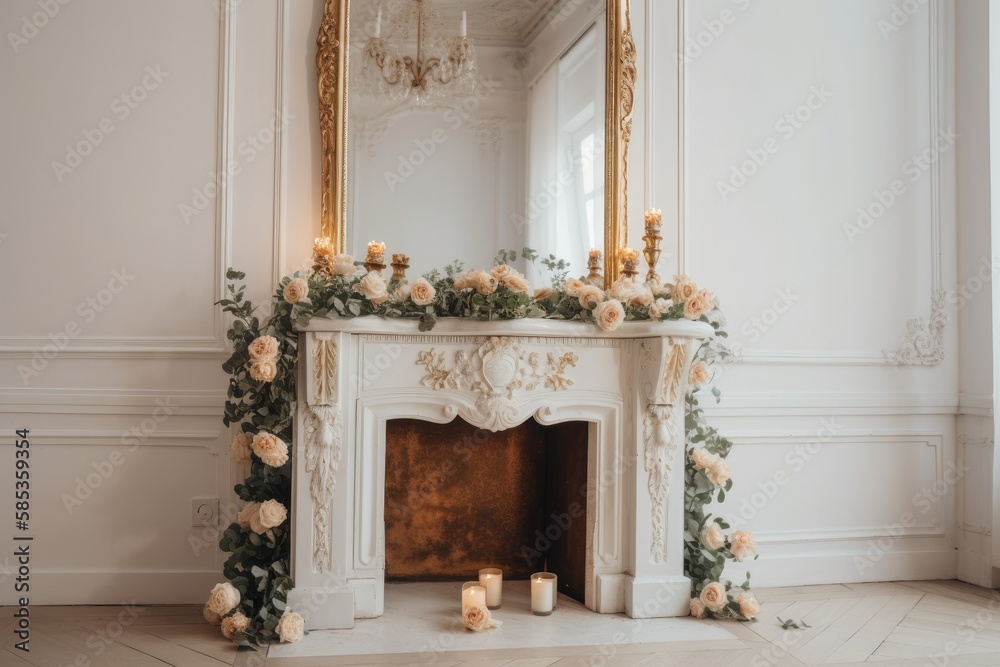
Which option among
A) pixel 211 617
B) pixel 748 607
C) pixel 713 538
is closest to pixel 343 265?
pixel 211 617

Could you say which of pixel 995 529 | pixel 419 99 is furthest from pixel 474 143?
pixel 995 529

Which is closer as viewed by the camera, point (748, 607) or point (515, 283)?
point (515, 283)

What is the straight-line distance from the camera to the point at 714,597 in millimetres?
3039

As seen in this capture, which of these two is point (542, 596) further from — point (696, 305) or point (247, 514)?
point (696, 305)

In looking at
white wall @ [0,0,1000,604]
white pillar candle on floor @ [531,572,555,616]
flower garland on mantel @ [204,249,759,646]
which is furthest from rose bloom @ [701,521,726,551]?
white pillar candle on floor @ [531,572,555,616]

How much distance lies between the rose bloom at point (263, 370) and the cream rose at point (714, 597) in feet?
6.18

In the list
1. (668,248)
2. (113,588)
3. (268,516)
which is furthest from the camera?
(668,248)

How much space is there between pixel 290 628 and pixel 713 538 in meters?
1.71

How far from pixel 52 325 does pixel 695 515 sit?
2806 mm

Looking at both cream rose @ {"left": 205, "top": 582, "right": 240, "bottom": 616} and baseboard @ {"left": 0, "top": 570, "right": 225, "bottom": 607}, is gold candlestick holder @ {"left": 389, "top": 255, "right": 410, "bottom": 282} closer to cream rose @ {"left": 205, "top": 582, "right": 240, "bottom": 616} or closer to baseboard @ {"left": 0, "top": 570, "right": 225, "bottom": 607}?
cream rose @ {"left": 205, "top": 582, "right": 240, "bottom": 616}

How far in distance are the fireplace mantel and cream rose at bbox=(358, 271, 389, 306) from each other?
0.08 meters

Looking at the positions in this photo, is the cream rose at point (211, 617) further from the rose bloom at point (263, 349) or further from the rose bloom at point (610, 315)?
the rose bloom at point (610, 315)

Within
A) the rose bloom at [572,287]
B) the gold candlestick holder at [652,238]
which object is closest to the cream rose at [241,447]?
the rose bloom at [572,287]

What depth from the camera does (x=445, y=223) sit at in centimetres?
328
